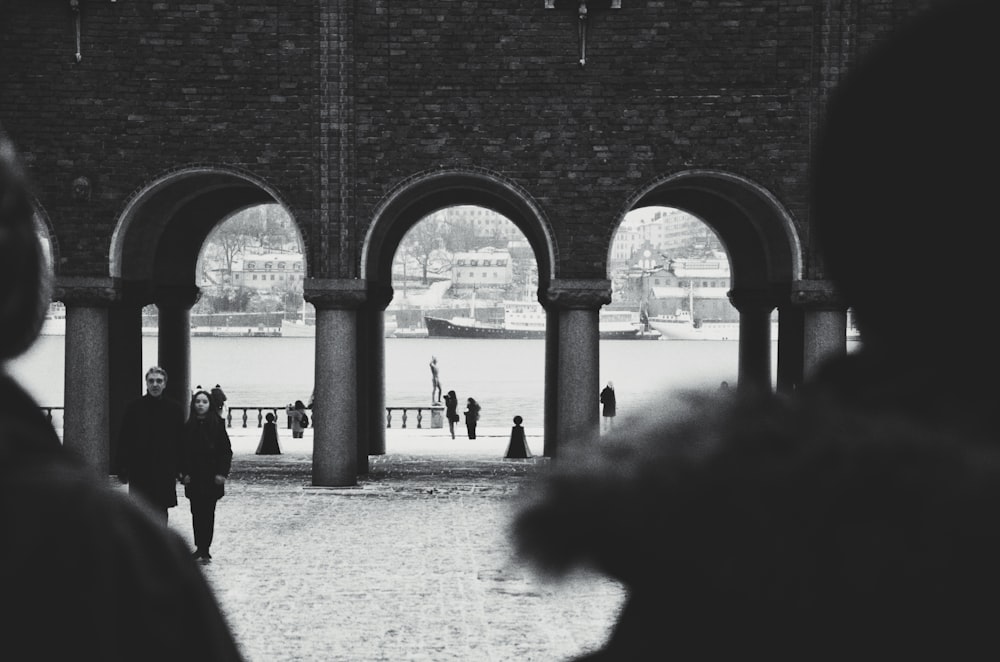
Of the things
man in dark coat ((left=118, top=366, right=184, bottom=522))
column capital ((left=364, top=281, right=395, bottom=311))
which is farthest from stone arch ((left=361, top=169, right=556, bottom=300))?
man in dark coat ((left=118, top=366, right=184, bottom=522))

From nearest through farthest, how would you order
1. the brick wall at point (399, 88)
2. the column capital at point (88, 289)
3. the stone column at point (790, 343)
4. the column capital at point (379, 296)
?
1. the brick wall at point (399, 88)
2. the column capital at point (88, 289)
3. the stone column at point (790, 343)
4. the column capital at point (379, 296)

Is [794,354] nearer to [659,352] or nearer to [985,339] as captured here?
[985,339]

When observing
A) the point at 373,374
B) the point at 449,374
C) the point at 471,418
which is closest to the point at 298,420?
the point at 471,418

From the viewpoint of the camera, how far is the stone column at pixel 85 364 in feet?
56.9

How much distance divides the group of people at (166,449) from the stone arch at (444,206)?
6.46 meters

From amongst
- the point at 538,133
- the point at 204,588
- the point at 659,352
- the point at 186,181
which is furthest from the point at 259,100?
the point at 659,352

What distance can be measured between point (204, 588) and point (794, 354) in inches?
774

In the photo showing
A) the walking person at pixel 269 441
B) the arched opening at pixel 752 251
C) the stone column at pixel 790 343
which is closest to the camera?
the arched opening at pixel 752 251

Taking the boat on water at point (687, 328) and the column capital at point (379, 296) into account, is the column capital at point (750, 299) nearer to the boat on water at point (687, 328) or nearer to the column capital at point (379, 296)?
the column capital at point (379, 296)

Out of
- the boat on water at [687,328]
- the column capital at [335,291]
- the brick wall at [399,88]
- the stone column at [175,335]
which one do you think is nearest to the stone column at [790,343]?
the brick wall at [399,88]

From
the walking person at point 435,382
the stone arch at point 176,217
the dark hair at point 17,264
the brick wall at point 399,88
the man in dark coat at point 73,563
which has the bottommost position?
the walking person at point 435,382

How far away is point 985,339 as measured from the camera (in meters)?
1.00

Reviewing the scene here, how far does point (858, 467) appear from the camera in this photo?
3.09 feet

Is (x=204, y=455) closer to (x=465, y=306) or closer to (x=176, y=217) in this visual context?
(x=176, y=217)
